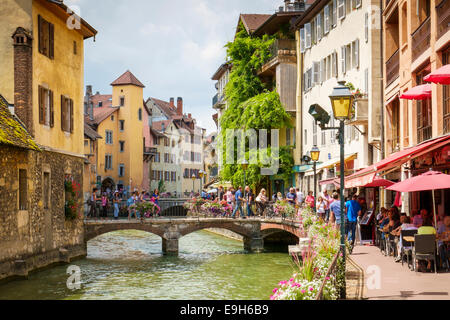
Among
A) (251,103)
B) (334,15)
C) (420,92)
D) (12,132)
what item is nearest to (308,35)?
(334,15)

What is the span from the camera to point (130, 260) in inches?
1188

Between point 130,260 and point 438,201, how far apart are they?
53.5ft

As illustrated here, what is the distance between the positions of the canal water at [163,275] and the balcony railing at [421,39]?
26.8 ft

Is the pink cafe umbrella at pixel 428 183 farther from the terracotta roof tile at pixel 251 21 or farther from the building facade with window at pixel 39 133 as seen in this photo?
the terracotta roof tile at pixel 251 21

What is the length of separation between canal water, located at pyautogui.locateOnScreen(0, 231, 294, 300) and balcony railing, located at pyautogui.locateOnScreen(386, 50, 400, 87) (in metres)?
8.36

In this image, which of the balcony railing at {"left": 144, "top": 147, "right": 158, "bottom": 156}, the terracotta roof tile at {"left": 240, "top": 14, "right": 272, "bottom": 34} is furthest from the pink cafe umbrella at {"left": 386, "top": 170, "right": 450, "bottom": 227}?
the balcony railing at {"left": 144, "top": 147, "right": 158, "bottom": 156}

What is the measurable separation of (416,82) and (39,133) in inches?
535

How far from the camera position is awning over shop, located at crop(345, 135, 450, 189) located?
14.0 meters

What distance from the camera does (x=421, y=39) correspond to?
18828 mm

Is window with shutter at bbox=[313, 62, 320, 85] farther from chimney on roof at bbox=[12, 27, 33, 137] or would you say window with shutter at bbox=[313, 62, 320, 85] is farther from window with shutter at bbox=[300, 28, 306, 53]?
chimney on roof at bbox=[12, 27, 33, 137]

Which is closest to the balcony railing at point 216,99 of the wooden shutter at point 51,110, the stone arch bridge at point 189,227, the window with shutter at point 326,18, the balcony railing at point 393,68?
the window with shutter at point 326,18
